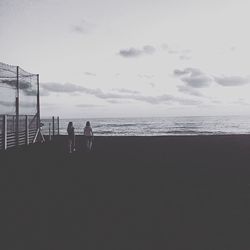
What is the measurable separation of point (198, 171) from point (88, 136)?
7.78 m

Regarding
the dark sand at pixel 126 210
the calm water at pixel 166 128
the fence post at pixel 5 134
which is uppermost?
the fence post at pixel 5 134

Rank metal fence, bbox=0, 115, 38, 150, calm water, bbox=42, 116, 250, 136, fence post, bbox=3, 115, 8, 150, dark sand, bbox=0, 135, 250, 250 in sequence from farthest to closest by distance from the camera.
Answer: calm water, bbox=42, 116, 250, 136, metal fence, bbox=0, 115, 38, 150, fence post, bbox=3, 115, 8, 150, dark sand, bbox=0, 135, 250, 250

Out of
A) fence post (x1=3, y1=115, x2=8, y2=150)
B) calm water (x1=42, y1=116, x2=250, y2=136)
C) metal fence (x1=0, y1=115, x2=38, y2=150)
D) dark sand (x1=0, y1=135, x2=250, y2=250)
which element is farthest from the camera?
calm water (x1=42, y1=116, x2=250, y2=136)

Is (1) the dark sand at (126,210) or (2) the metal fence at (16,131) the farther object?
(2) the metal fence at (16,131)

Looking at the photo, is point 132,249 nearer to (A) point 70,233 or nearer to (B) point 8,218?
(A) point 70,233

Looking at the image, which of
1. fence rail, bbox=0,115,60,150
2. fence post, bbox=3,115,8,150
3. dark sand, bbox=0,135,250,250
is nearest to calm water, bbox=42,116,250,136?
fence rail, bbox=0,115,60,150

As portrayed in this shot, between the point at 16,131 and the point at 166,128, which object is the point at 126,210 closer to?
the point at 16,131

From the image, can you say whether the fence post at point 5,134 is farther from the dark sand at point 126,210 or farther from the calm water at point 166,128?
the calm water at point 166,128

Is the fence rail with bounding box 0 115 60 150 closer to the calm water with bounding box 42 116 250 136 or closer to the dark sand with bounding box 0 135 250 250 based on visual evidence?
the calm water with bounding box 42 116 250 136

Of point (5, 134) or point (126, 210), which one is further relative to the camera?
point (5, 134)

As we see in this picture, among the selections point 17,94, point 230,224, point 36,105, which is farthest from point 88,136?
point 230,224

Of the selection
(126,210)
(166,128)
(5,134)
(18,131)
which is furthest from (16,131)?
(166,128)

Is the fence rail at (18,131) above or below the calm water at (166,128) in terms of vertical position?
above

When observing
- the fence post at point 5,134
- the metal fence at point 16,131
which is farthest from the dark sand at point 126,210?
the metal fence at point 16,131
